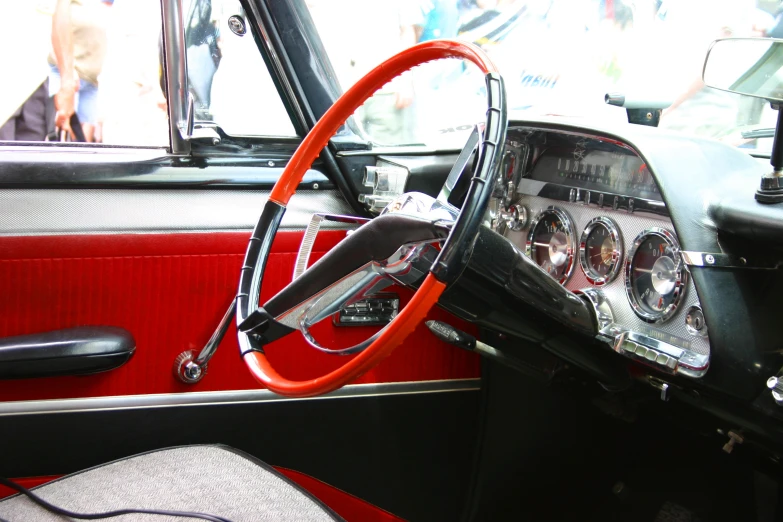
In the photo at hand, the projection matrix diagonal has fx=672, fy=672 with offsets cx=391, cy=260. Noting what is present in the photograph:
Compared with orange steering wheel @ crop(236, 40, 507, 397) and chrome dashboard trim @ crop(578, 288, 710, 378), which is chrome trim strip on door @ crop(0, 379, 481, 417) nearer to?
orange steering wheel @ crop(236, 40, 507, 397)

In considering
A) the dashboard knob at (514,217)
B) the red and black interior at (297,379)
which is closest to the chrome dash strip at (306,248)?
the red and black interior at (297,379)

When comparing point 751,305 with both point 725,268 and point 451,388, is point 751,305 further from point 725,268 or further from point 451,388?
point 451,388

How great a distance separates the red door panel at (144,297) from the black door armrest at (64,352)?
0.07 meters

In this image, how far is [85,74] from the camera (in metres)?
2.02

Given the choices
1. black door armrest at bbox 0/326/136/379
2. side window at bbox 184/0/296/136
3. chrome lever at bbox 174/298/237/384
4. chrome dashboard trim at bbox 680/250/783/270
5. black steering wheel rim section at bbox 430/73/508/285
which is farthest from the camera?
side window at bbox 184/0/296/136

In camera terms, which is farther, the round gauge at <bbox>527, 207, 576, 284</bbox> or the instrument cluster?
the round gauge at <bbox>527, 207, 576, 284</bbox>

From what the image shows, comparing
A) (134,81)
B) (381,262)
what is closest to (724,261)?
(381,262)

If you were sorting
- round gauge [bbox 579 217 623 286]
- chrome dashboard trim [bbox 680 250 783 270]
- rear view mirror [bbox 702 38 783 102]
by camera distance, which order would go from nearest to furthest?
rear view mirror [bbox 702 38 783 102]
chrome dashboard trim [bbox 680 250 783 270]
round gauge [bbox 579 217 623 286]

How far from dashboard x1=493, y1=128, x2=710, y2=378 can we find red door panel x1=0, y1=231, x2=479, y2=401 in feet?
1.69

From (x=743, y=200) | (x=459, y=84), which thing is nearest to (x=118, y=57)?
(x=459, y=84)

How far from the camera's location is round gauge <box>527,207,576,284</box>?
1.40 meters

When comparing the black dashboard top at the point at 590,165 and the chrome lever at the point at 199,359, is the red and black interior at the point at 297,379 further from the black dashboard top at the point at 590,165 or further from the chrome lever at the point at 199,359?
the black dashboard top at the point at 590,165

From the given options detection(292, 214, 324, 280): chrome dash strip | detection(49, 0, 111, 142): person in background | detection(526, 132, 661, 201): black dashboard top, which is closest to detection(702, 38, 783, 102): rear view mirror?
detection(526, 132, 661, 201): black dashboard top

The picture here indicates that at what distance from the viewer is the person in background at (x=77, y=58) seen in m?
1.91
